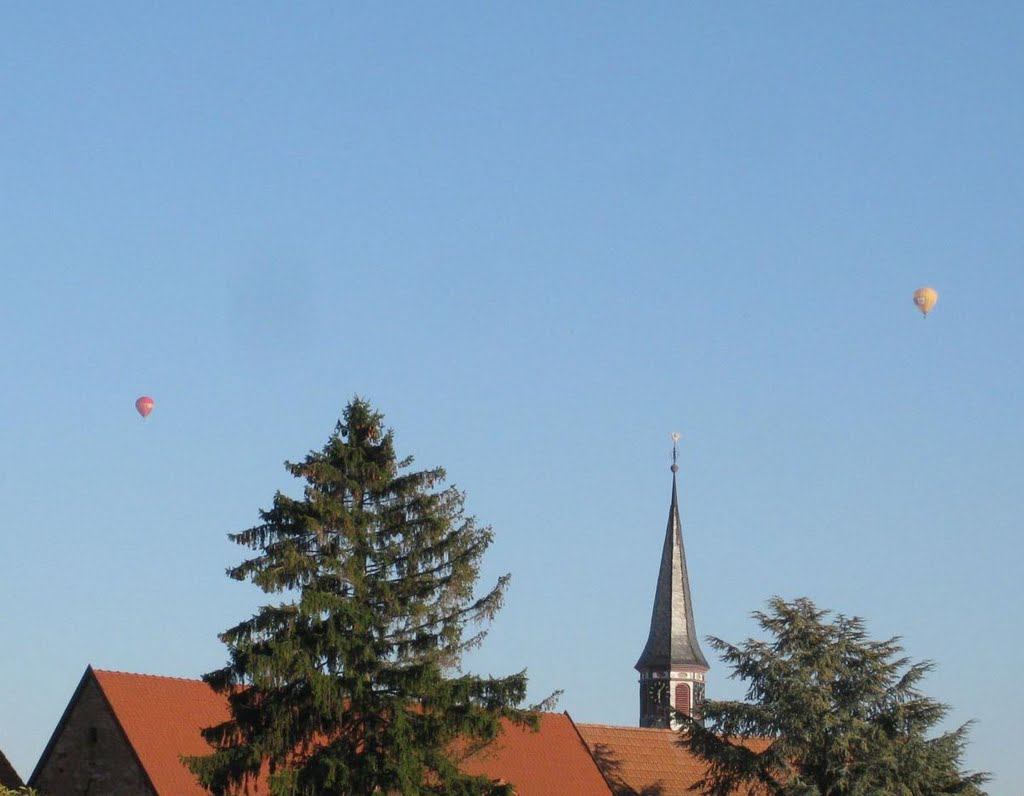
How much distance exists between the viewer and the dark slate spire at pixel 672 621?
277 feet

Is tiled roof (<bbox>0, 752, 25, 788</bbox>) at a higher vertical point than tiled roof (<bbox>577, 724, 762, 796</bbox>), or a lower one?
lower

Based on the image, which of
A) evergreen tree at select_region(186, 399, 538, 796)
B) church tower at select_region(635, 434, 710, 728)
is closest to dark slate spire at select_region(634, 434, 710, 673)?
church tower at select_region(635, 434, 710, 728)

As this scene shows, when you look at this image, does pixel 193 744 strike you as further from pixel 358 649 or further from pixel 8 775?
pixel 358 649

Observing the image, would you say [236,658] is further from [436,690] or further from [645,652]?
[645,652]

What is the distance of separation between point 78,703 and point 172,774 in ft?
12.4

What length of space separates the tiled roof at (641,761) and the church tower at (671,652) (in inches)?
919

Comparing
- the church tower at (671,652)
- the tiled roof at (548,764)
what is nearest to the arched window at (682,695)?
the church tower at (671,652)

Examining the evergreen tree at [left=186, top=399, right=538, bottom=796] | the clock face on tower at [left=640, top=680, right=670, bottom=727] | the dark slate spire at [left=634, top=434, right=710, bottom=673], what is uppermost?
the dark slate spire at [left=634, top=434, right=710, bottom=673]

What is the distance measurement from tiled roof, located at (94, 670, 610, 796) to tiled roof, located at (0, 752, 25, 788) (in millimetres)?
4888

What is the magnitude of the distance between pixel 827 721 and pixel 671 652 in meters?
41.2

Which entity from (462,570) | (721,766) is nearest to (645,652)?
(721,766)

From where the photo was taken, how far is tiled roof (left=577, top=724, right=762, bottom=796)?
183 ft

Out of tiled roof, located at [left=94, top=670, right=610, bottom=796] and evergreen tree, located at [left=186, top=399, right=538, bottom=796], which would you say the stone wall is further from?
evergreen tree, located at [left=186, top=399, right=538, bottom=796]

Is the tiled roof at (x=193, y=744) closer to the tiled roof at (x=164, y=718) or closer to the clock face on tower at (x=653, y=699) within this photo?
the tiled roof at (x=164, y=718)
